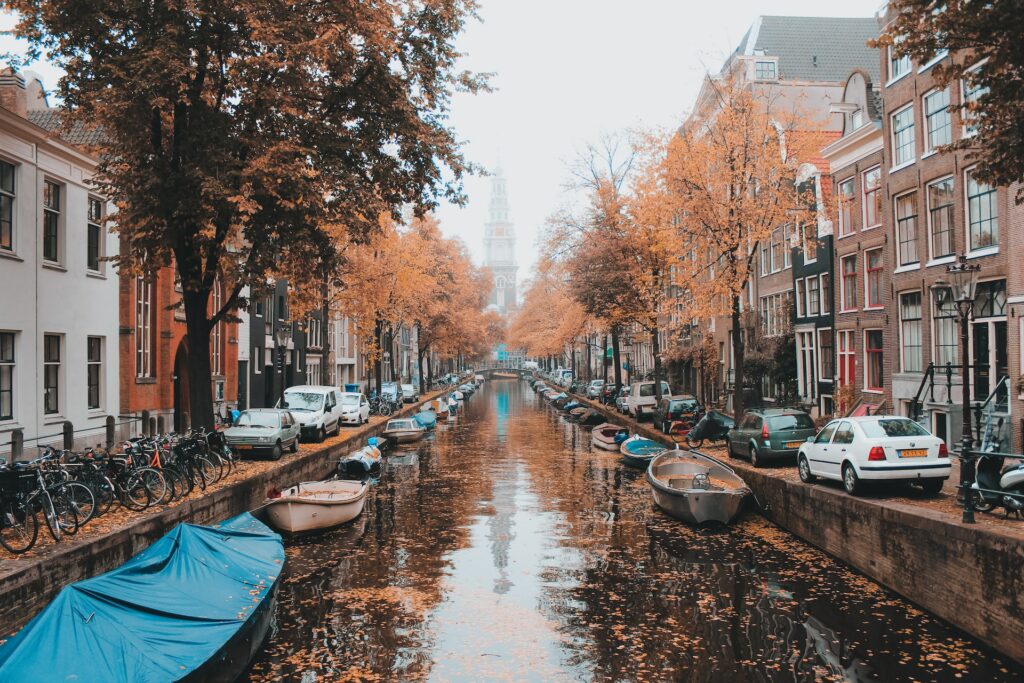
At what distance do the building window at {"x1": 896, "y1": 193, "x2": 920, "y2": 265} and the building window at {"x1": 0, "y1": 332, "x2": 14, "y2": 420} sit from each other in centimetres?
2601

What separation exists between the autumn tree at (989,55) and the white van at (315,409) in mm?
24512

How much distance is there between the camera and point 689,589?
14734 millimetres

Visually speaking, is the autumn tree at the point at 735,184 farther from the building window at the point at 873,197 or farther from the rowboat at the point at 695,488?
the rowboat at the point at 695,488

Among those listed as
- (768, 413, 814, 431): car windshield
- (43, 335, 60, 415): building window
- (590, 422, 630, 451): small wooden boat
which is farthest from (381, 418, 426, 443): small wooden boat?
(768, 413, 814, 431): car windshield

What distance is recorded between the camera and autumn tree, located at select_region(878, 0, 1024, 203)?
11836mm

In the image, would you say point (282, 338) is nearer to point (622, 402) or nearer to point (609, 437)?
point (622, 402)

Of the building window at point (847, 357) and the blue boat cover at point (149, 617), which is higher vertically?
the building window at point (847, 357)

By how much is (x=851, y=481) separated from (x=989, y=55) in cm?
798

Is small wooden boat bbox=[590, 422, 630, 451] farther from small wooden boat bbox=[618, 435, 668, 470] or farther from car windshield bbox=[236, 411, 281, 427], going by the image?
car windshield bbox=[236, 411, 281, 427]

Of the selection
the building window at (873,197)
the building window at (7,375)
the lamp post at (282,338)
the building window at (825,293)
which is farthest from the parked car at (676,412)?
the building window at (7,375)

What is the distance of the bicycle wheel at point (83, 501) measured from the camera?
14.0m

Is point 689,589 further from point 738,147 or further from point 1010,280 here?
point 738,147

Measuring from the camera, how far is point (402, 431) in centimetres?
3928

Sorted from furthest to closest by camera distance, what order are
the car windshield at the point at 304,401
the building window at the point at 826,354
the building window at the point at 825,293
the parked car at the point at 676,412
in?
the parked car at the point at 676,412 < the building window at the point at 825,293 < the building window at the point at 826,354 < the car windshield at the point at 304,401
